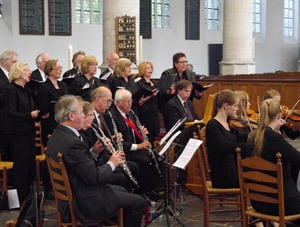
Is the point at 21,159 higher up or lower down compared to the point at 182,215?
higher up

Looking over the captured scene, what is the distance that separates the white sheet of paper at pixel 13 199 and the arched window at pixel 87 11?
1273cm

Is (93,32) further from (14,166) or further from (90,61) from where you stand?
(14,166)

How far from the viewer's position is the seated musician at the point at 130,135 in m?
6.59

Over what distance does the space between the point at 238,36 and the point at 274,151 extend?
12513 millimetres

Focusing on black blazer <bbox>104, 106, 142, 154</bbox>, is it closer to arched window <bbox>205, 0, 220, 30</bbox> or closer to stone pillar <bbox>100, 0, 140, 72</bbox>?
stone pillar <bbox>100, 0, 140, 72</bbox>

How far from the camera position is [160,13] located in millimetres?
21547

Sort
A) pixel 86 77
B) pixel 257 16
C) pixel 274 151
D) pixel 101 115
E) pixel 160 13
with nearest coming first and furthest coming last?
1. pixel 274 151
2. pixel 101 115
3. pixel 86 77
4. pixel 160 13
5. pixel 257 16

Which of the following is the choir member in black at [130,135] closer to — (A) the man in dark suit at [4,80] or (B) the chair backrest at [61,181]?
(A) the man in dark suit at [4,80]

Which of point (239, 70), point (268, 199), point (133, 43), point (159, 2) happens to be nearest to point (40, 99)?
point (268, 199)

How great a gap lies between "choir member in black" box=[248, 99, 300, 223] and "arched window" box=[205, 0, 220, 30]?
18617mm

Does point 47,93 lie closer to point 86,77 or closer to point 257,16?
point 86,77

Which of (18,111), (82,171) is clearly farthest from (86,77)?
(82,171)

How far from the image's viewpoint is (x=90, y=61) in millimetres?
7883


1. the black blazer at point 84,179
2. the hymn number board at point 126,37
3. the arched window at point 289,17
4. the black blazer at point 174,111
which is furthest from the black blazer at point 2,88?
the arched window at point 289,17
